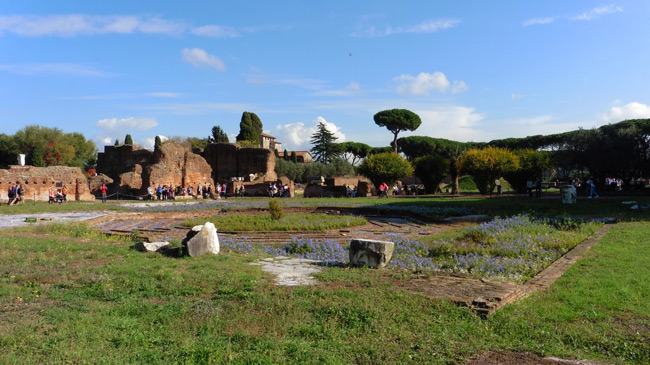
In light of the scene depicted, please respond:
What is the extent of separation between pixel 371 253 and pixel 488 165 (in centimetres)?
3017

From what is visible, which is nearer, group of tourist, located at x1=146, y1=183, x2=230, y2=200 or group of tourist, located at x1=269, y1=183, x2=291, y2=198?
group of tourist, located at x1=146, y1=183, x2=230, y2=200

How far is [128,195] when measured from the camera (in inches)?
1385

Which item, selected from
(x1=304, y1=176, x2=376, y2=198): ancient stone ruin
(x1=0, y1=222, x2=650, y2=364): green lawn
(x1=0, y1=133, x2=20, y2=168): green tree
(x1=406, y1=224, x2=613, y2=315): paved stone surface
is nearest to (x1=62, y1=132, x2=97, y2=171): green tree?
(x1=0, y1=133, x2=20, y2=168): green tree

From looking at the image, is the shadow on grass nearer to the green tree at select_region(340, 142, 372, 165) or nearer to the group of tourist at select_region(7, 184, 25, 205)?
the group of tourist at select_region(7, 184, 25, 205)

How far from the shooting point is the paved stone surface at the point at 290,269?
22.5 ft

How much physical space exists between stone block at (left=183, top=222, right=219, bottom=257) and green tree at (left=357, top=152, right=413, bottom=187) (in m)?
29.6

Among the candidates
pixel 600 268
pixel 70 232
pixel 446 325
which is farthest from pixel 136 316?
pixel 70 232

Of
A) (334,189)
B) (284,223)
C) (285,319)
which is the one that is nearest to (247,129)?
(334,189)

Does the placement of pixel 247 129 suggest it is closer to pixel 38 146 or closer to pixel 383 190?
pixel 38 146

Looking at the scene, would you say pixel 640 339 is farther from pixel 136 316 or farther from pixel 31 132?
pixel 31 132

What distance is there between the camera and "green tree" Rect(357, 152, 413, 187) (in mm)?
37969

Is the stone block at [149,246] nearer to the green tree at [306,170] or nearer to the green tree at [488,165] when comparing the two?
the green tree at [488,165]

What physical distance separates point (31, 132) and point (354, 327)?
58079mm

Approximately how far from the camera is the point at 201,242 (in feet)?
29.4
